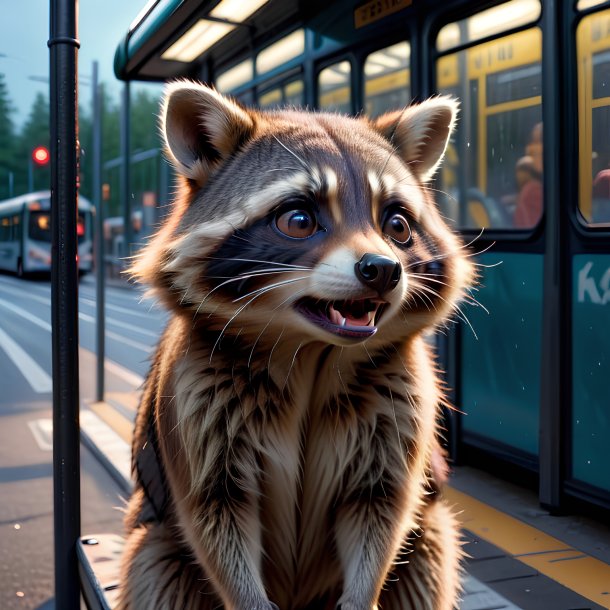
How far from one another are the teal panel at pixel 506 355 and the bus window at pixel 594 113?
0.45 metres

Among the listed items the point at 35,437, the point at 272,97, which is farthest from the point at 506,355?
the point at 35,437

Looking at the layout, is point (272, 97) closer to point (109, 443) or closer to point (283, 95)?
point (283, 95)

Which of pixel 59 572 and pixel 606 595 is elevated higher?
pixel 59 572

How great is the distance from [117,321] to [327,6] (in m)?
8.20

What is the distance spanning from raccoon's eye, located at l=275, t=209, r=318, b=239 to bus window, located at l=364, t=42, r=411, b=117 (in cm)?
293

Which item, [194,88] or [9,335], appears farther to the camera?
[9,335]

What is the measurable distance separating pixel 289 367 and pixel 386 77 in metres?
3.04

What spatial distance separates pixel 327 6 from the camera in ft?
13.3

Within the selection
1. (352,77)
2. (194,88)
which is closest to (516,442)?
(352,77)

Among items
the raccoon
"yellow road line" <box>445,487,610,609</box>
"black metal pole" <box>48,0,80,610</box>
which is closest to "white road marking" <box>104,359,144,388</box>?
"yellow road line" <box>445,487,610,609</box>

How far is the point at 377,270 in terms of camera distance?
143cm

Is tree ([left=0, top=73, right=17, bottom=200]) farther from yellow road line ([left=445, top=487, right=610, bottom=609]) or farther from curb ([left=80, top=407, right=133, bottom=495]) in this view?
yellow road line ([left=445, top=487, right=610, bottom=609])

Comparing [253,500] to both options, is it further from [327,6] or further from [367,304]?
[327,6]

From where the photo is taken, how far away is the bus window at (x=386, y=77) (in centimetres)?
442
